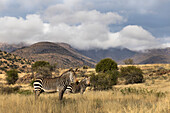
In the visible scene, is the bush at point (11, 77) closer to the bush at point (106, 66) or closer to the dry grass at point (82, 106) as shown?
the bush at point (106, 66)

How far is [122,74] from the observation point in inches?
1339

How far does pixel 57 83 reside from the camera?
23.4 feet

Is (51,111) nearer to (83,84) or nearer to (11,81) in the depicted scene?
(83,84)

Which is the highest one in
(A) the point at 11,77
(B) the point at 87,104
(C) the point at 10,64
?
(C) the point at 10,64

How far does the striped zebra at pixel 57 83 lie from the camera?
672 centimetres

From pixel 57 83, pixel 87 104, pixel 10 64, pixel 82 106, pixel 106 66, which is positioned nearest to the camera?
pixel 82 106

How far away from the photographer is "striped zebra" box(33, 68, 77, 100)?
672cm

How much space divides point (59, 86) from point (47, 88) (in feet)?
3.19

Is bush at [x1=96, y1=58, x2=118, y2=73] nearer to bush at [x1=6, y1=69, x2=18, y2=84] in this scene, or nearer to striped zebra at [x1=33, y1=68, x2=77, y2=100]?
bush at [x1=6, y1=69, x2=18, y2=84]

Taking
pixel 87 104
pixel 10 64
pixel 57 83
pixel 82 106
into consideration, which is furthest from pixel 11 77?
pixel 82 106

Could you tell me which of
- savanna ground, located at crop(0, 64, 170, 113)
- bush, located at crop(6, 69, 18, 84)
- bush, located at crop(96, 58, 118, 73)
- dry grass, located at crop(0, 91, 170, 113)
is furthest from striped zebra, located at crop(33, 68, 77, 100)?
bush, located at crop(6, 69, 18, 84)

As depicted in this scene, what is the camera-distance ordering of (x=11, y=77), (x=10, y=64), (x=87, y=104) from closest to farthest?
1. (x=87, y=104)
2. (x=11, y=77)
3. (x=10, y=64)

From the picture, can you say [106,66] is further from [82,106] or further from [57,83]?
[82,106]

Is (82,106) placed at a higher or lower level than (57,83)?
lower
